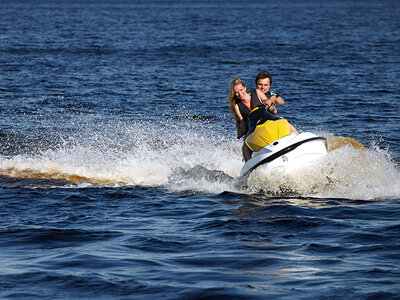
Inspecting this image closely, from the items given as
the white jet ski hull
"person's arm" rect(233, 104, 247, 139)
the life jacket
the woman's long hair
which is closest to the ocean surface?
the white jet ski hull

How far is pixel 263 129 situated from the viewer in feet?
33.8

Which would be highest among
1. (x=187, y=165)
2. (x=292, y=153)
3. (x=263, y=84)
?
(x=263, y=84)

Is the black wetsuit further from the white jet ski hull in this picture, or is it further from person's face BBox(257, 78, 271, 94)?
the white jet ski hull

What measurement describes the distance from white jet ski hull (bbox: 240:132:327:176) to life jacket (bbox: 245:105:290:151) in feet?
0.42

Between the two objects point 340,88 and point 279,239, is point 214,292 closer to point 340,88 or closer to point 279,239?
point 279,239

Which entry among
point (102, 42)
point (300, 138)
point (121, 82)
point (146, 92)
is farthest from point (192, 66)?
point (300, 138)

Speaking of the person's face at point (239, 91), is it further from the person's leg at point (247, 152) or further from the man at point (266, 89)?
the person's leg at point (247, 152)

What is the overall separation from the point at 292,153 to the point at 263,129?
650 mm

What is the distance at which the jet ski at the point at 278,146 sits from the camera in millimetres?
10031

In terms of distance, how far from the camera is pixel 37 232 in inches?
335

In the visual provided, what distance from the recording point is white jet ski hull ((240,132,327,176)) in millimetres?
10016

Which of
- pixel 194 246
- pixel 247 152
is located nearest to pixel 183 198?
pixel 247 152

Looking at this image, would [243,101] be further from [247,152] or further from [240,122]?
[247,152]

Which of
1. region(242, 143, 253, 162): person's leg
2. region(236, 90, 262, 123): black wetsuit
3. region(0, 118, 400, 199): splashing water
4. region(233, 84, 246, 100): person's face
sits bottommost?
region(0, 118, 400, 199): splashing water
